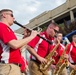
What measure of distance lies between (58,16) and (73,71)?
34439 mm

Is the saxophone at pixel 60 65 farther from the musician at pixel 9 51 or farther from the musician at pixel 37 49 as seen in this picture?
the musician at pixel 9 51

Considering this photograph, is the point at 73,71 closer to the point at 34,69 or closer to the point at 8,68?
the point at 34,69

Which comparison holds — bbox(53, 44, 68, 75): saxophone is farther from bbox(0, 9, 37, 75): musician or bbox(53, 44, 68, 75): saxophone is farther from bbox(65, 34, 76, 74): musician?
bbox(0, 9, 37, 75): musician

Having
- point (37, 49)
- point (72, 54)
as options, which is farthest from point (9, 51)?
point (72, 54)

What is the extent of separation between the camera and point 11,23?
4.93m

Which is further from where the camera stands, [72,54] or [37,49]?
[72,54]

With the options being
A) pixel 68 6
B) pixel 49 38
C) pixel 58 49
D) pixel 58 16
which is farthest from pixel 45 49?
pixel 58 16

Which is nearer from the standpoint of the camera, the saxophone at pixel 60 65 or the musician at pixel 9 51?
the musician at pixel 9 51

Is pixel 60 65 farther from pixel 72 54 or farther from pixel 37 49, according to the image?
pixel 37 49

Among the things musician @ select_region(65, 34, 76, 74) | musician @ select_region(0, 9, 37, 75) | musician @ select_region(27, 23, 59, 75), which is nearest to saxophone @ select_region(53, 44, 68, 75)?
musician @ select_region(65, 34, 76, 74)

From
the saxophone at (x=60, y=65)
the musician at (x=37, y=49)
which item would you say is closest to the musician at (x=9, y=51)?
the musician at (x=37, y=49)

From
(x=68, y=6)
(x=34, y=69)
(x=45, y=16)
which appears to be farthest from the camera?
(x=45, y=16)

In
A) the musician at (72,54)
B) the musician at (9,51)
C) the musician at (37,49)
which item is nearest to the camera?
the musician at (9,51)

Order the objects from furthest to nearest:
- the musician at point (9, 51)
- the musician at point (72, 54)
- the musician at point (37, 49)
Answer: the musician at point (72, 54) < the musician at point (37, 49) < the musician at point (9, 51)
